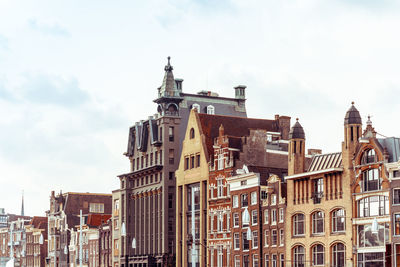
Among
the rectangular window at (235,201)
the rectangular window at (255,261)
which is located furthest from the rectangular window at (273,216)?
the rectangular window at (235,201)

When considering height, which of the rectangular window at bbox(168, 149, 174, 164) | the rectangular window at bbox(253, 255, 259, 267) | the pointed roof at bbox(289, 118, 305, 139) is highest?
the rectangular window at bbox(168, 149, 174, 164)

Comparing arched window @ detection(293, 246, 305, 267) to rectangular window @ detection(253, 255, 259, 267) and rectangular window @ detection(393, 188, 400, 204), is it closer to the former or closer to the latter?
rectangular window @ detection(253, 255, 259, 267)

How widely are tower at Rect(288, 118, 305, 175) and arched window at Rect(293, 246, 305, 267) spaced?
8.95 metres

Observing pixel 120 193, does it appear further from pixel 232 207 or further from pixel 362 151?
pixel 362 151

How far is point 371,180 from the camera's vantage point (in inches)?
3720

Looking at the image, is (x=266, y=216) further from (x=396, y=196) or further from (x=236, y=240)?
(x=396, y=196)

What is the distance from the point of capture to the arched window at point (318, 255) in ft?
Result: 330

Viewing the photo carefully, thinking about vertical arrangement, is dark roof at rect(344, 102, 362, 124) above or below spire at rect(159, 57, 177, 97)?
below

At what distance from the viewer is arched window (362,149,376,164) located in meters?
94.1

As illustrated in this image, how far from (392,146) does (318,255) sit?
16443mm

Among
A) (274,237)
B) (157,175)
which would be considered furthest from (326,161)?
(157,175)

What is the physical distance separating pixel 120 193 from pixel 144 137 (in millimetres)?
13598

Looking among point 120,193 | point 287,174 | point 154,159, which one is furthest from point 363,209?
point 120,193

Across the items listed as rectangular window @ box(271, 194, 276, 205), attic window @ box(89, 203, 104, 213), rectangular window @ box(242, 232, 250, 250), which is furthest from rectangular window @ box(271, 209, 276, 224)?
attic window @ box(89, 203, 104, 213)
